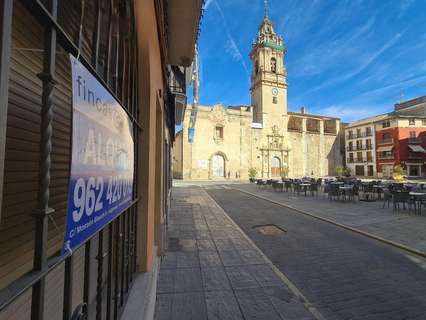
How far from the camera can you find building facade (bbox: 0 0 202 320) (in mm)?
830

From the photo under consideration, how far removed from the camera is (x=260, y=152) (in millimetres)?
40969

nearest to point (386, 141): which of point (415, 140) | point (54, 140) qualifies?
point (415, 140)

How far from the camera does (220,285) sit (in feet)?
11.0

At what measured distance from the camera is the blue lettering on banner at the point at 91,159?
38.0 inches

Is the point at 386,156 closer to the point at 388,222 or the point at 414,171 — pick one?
the point at 414,171

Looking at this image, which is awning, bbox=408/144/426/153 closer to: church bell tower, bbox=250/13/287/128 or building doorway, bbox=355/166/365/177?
building doorway, bbox=355/166/365/177

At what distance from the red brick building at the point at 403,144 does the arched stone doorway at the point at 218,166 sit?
25.8m

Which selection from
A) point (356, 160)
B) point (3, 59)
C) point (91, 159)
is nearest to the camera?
point (3, 59)

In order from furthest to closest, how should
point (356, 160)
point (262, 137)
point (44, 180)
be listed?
point (356, 160)
point (262, 137)
point (44, 180)

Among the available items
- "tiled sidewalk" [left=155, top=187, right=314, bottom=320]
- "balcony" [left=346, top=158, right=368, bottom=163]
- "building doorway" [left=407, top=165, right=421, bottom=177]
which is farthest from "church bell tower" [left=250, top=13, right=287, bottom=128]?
"tiled sidewalk" [left=155, top=187, right=314, bottom=320]

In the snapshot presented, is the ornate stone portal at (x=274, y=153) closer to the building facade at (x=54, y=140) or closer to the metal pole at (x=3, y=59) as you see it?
the building facade at (x=54, y=140)

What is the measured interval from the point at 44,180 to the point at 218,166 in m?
38.0

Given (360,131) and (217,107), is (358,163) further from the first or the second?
(217,107)

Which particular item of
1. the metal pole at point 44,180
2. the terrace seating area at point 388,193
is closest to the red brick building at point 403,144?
the terrace seating area at point 388,193
